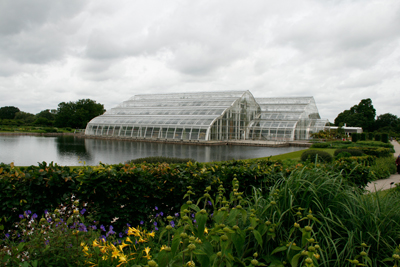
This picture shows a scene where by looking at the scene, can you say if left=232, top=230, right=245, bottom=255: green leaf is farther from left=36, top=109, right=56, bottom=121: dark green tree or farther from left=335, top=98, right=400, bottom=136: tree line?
left=36, top=109, right=56, bottom=121: dark green tree

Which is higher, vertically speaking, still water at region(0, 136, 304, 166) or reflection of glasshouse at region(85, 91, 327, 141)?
reflection of glasshouse at region(85, 91, 327, 141)

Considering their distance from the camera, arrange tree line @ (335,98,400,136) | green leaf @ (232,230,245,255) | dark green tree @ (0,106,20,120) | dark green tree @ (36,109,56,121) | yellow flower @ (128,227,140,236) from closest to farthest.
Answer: green leaf @ (232,230,245,255) → yellow flower @ (128,227,140,236) → tree line @ (335,98,400,136) → dark green tree @ (36,109,56,121) → dark green tree @ (0,106,20,120)

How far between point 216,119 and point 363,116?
6597 centimetres

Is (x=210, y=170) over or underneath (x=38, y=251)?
over

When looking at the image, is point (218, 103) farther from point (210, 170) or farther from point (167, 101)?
point (210, 170)

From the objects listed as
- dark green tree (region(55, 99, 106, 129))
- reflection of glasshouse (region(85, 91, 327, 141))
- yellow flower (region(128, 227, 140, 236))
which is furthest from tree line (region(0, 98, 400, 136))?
yellow flower (region(128, 227, 140, 236))

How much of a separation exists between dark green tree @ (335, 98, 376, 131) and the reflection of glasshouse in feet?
115

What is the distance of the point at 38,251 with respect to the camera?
2635mm

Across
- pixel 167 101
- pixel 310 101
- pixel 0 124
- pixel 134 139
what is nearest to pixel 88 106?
pixel 0 124

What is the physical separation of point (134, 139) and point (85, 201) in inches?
1578

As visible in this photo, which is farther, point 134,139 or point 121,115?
point 121,115

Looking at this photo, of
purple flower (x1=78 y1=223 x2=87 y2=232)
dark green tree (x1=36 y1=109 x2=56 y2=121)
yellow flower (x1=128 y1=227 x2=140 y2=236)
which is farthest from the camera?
dark green tree (x1=36 y1=109 x2=56 y2=121)

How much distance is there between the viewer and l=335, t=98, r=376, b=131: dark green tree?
8231 centimetres

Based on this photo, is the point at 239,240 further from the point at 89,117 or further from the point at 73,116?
the point at 89,117
